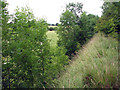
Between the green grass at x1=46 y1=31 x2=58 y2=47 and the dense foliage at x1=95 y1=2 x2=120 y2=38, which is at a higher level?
the dense foliage at x1=95 y1=2 x2=120 y2=38

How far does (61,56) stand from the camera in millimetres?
6715

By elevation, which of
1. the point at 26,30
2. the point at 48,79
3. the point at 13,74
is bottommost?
the point at 48,79

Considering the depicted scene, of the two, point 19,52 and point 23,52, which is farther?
point 23,52

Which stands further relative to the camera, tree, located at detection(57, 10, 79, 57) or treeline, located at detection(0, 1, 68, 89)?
tree, located at detection(57, 10, 79, 57)

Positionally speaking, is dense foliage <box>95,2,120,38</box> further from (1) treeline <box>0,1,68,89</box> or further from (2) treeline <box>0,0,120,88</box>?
(1) treeline <box>0,1,68,89</box>

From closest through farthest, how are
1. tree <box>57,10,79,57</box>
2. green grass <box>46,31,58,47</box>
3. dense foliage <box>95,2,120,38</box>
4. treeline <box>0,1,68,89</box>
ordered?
1. treeline <box>0,1,68,89</box>
2. dense foliage <box>95,2,120,38</box>
3. green grass <box>46,31,58,47</box>
4. tree <box>57,10,79,57</box>

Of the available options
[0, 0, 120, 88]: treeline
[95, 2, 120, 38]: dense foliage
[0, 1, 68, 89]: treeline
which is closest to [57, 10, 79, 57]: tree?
[95, 2, 120, 38]: dense foliage

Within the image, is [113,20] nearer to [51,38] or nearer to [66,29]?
[51,38]

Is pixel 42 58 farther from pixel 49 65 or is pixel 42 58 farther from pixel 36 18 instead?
pixel 36 18

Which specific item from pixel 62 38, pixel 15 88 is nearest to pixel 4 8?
pixel 15 88

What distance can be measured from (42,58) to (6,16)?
2381mm

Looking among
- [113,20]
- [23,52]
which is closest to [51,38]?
[23,52]

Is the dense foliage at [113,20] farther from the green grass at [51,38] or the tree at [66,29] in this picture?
the green grass at [51,38]

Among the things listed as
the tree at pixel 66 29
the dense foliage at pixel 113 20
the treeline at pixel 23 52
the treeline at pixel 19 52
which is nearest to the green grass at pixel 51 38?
the treeline at pixel 23 52
